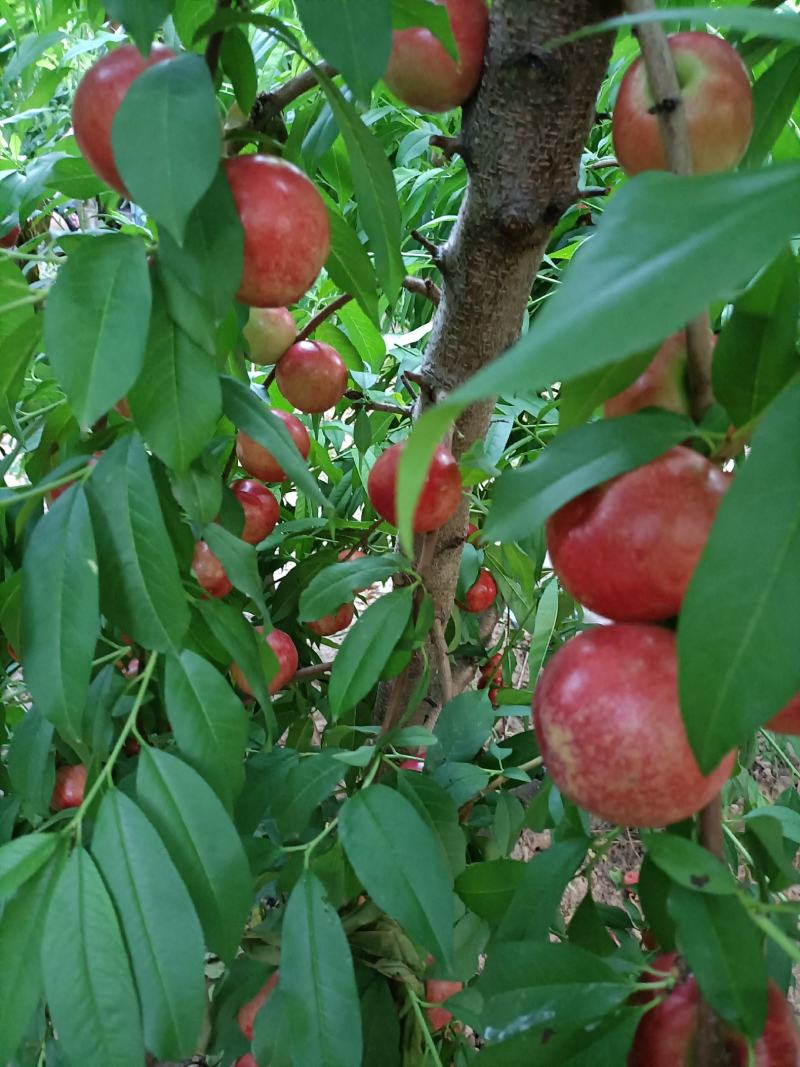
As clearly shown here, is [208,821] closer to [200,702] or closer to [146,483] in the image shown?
[200,702]

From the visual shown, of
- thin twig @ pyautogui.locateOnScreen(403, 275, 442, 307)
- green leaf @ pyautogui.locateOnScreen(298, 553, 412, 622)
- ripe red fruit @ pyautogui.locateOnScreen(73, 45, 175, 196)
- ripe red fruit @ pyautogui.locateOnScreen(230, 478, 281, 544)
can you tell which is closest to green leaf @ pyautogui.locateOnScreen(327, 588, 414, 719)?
green leaf @ pyautogui.locateOnScreen(298, 553, 412, 622)

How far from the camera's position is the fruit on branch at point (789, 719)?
0.28 metres

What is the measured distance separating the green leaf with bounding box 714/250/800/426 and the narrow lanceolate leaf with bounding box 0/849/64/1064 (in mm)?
417

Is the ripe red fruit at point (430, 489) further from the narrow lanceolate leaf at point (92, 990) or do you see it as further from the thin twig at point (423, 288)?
the narrow lanceolate leaf at point (92, 990)

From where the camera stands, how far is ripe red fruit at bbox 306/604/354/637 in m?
0.85

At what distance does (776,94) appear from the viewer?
1.29 ft

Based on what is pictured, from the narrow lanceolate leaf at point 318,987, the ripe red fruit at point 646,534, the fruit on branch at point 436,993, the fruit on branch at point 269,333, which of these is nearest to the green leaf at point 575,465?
the ripe red fruit at point 646,534

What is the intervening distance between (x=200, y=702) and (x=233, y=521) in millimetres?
121

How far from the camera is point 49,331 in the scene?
33cm

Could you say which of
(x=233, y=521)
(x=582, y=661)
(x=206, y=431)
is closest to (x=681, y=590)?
(x=582, y=661)

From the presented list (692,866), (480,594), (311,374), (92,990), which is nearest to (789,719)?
(692,866)

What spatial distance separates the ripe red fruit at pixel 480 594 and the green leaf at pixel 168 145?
637 millimetres

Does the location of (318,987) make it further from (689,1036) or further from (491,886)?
(689,1036)

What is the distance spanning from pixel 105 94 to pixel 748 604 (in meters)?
0.33
